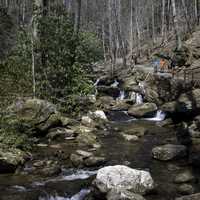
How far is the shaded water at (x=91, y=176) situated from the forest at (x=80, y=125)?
1.1 inches

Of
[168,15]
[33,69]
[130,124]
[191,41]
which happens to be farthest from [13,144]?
[168,15]

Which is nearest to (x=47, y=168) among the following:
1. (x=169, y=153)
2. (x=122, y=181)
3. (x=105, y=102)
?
(x=122, y=181)

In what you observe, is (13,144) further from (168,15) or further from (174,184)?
(168,15)

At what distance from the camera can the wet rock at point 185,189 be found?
10.6m

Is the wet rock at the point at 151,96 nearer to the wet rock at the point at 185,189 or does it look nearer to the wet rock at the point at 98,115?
the wet rock at the point at 98,115

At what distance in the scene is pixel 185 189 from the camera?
10.7 meters

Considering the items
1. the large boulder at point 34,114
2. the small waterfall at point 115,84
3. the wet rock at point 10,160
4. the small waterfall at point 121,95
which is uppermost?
the large boulder at point 34,114

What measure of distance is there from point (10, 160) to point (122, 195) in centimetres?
429

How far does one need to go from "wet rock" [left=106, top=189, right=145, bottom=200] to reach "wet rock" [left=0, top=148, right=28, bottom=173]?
147 inches

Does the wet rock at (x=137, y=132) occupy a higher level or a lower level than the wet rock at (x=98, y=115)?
lower

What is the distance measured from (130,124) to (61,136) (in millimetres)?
4900

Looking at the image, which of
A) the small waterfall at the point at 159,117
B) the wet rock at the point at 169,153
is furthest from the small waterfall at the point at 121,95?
the wet rock at the point at 169,153

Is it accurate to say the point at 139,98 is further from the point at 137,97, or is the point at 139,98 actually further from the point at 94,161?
the point at 94,161

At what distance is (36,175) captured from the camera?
12.0 m
